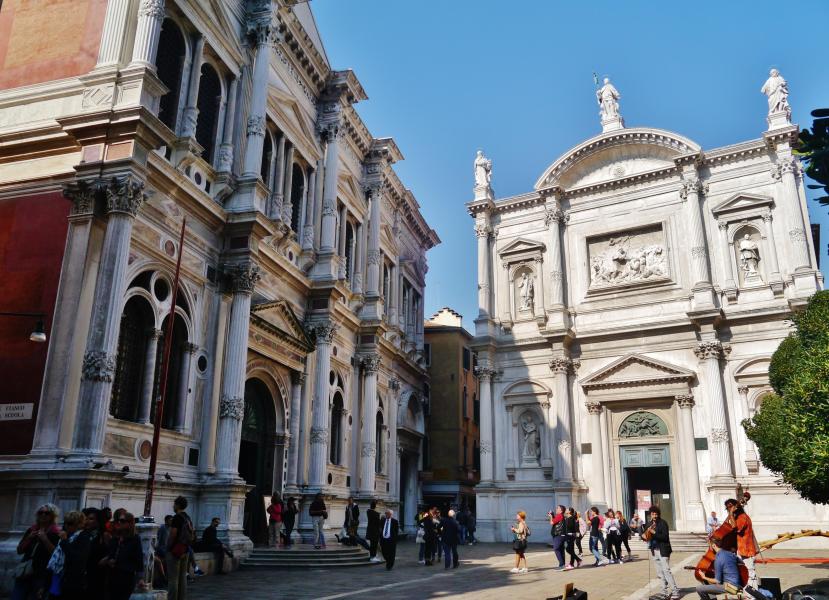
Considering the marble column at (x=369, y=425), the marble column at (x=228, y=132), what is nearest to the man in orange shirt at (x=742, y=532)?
the marble column at (x=228, y=132)

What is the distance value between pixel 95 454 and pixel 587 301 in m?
22.5

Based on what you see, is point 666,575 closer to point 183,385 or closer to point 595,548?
point 595,548

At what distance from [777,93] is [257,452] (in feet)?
80.9

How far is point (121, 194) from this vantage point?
1408 centimetres

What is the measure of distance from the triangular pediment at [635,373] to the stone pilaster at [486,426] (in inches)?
166

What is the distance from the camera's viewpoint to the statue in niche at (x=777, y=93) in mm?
28094

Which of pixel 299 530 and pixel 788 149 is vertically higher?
pixel 788 149

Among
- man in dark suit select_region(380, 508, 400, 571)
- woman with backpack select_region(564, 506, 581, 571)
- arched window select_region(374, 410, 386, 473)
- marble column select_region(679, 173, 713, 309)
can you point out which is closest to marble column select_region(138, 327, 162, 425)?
man in dark suit select_region(380, 508, 400, 571)

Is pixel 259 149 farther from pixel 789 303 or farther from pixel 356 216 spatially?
pixel 789 303

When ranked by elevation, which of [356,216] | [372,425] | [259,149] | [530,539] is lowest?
[530,539]

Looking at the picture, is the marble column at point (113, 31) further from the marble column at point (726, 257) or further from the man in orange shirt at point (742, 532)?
the marble column at point (726, 257)

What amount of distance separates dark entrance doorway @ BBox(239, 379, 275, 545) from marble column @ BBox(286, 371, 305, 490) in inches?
30.7

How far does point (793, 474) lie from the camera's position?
12.8m

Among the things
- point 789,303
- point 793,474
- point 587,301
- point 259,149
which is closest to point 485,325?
point 587,301
